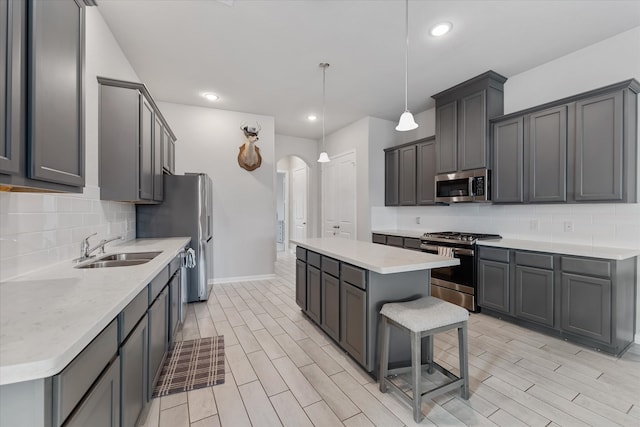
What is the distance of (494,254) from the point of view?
3.10 m

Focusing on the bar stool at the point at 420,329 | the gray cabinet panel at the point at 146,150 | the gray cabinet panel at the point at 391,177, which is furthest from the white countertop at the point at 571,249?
the gray cabinet panel at the point at 146,150

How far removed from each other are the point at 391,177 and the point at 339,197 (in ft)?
4.02

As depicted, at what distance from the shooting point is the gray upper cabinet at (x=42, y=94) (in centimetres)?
97

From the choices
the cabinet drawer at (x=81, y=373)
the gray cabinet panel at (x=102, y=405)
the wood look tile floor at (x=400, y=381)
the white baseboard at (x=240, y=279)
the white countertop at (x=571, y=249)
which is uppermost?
the white countertop at (x=571, y=249)

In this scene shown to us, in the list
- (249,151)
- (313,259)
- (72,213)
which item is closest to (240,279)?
(249,151)

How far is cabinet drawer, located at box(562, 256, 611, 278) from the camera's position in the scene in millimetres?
2334

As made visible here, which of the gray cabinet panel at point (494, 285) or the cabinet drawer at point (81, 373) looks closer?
the cabinet drawer at point (81, 373)

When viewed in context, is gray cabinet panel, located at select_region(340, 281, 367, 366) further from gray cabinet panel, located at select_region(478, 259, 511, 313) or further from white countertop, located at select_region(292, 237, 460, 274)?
gray cabinet panel, located at select_region(478, 259, 511, 313)

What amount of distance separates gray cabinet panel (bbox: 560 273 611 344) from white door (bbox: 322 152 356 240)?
124 inches

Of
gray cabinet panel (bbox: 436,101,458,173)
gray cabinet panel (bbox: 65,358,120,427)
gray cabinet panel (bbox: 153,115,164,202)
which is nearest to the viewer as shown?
gray cabinet panel (bbox: 65,358,120,427)

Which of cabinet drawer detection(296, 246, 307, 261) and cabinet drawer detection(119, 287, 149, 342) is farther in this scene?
cabinet drawer detection(296, 246, 307, 261)

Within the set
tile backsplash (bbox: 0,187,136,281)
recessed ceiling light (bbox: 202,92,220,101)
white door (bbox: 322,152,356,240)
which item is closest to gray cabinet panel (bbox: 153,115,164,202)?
tile backsplash (bbox: 0,187,136,281)

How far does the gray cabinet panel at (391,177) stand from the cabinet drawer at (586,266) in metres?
2.54

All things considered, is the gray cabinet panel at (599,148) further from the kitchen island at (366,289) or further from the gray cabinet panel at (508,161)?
the kitchen island at (366,289)
